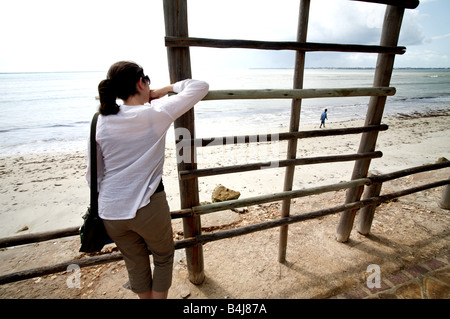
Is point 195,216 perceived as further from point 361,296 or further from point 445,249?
point 445,249

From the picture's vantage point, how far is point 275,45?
6.55 feet

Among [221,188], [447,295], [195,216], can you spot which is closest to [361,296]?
[447,295]

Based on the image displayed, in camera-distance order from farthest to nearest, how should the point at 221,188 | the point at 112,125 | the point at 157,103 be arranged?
the point at 221,188
the point at 157,103
the point at 112,125

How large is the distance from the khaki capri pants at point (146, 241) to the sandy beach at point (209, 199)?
2.94 ft

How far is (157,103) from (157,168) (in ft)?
1.42

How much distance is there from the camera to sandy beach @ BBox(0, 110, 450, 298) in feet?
8.52

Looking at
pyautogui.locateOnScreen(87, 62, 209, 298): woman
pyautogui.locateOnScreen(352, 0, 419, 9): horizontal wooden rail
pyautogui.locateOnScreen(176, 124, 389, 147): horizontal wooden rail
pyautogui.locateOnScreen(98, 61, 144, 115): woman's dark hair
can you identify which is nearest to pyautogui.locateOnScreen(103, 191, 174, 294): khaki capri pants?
pyautogui.locateOnScreen(87, 62, 209, 298): woman

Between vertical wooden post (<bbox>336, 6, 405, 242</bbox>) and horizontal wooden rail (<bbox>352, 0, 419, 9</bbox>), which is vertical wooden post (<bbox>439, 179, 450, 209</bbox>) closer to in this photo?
vertical wooden post (<bbox>336, 6, 405, 242</bbox>)

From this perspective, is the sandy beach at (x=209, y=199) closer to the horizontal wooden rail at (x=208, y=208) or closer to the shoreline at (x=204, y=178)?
the shoreline at (x=204, y=178)

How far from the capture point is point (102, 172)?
1.53 meters

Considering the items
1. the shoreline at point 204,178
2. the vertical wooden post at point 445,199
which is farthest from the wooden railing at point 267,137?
the shoreline at point 204,178

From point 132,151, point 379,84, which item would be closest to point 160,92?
point 132,151

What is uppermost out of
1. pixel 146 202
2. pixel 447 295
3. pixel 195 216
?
pixel 146 202
